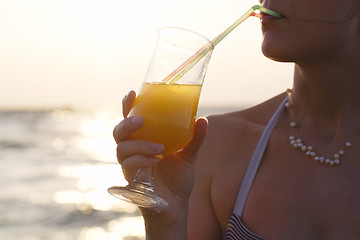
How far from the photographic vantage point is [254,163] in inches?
105

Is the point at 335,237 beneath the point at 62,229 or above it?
above

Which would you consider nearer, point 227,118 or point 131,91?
point 131,91

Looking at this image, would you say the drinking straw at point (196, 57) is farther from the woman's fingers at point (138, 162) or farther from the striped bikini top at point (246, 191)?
the striped bikini top at point (246, 191)

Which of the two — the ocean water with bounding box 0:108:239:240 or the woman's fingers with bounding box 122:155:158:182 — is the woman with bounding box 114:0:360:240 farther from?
the ocean water with bounding box 0:108:239:240

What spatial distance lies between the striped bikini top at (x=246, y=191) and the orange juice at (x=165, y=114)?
22.2 inches

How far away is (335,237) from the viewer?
94.7 inches

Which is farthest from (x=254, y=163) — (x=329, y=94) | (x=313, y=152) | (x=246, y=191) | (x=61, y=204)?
(x=61, y=204)

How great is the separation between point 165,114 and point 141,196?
1.14 ft

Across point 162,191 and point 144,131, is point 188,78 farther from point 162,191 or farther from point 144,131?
point 162,191

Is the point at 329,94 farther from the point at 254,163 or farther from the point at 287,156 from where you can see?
the point at 254,163

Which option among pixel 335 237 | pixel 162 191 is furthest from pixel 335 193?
pixel 162 191

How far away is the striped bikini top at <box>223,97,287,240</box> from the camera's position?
2445mm

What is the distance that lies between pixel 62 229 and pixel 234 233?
286 inches

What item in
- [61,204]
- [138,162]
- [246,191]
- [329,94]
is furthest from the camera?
[61,204]
